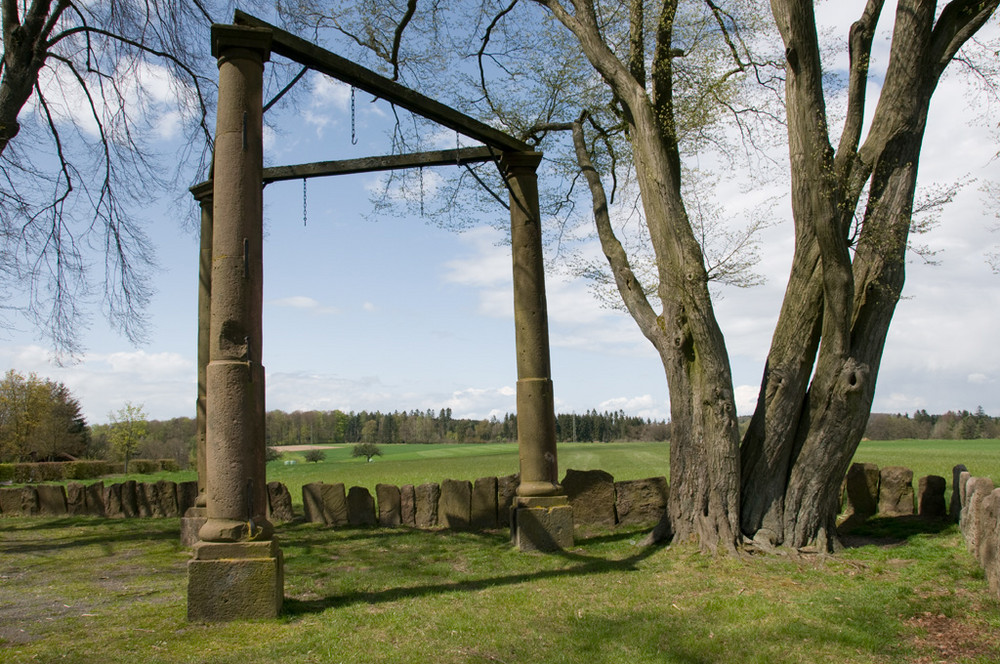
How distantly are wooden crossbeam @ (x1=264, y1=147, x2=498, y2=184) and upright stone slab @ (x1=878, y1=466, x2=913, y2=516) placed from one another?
7.21m

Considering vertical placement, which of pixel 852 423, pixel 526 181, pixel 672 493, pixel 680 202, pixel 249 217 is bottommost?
pixel 672 493

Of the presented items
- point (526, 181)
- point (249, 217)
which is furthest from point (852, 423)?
point (249, 217)

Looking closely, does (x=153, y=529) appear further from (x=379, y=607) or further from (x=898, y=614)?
(x=898, y=614)

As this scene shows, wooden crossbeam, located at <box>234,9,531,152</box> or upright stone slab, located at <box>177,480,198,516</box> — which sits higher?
wooden crossbeam, located at <box>234,9,531,152</box>

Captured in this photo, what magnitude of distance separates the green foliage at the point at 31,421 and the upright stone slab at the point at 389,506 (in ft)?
121

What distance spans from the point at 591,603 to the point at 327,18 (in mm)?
10163

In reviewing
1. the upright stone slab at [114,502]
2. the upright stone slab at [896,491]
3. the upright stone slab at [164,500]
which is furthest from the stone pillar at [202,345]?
the upright stone slab at [896,491]

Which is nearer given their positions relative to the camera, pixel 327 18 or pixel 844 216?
pixel 844 216

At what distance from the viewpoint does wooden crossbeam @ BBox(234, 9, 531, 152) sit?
289 inches

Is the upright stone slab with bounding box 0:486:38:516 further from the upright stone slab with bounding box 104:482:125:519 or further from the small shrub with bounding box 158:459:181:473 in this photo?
the small shrub with bounding box 158:459:181:473

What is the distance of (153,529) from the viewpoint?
41.5ft

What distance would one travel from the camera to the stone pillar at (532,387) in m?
9.18

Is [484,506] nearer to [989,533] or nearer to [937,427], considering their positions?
[989,533]

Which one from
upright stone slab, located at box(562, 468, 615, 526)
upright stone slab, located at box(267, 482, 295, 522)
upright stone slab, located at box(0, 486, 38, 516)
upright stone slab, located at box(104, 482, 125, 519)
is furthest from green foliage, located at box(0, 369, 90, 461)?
upright stone slab, located at box(562, 468, 615, 526)
